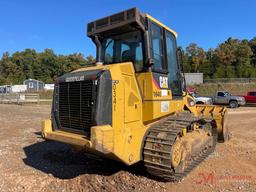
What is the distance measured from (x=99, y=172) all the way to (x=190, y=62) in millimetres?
75474

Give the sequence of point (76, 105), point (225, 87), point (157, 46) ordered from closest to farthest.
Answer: point (76, 105) → point (157, 46) → point (225, 87)

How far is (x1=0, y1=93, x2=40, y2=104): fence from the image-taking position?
3170 centimetres

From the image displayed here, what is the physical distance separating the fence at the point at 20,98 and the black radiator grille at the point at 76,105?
2613 centimetres

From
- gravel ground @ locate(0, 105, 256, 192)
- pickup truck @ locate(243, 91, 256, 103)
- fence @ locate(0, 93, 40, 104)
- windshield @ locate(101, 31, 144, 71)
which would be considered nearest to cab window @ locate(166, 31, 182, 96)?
windshield @ locate(101, 31, 144, 71)

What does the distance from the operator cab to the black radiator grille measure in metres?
1.19

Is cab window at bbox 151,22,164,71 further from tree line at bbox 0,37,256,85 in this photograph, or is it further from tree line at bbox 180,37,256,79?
tree line at bbox 180,37,256,79

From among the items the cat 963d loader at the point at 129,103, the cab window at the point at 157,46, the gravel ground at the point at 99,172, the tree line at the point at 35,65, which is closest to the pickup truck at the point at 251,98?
the gravel ground at the point at 99,172

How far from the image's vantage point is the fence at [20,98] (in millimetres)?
31703

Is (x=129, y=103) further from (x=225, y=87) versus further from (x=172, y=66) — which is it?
(x=225, y=87)

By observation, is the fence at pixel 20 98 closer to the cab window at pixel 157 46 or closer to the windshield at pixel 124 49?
the windshield at pixel 124 49

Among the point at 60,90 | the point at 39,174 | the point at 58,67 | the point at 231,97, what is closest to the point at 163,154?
the point at 60,90

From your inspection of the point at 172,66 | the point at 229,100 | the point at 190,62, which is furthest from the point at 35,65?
the point at 172,66

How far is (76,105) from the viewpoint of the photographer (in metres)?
5.80

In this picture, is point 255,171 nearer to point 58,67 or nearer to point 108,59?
point 108,59
